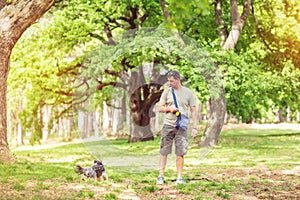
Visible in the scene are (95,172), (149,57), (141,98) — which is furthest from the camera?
(141,98)

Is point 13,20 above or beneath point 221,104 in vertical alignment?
above

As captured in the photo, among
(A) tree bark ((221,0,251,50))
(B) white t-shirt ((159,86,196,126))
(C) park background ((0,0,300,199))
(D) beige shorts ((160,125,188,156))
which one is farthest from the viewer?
(A) tree bark ((221,0,251,50))

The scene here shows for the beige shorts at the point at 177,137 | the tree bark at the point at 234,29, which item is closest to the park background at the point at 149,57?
the tree bark at the point at 234,29

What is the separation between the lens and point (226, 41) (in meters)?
21.8

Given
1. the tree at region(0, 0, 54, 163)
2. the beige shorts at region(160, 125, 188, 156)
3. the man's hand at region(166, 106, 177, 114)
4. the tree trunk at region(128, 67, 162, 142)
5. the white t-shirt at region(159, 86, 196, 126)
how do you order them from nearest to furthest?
the man's hand at region(166, 106, 177, 114) → the white t-shirt at region(159, 86, 196, 126) → the beige shorts at region(160, 125, 188, 156) → the tree at region(0, 0, 54, 163) → the tree trunk at region(128, 67, 162, 142)

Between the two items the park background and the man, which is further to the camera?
the park background

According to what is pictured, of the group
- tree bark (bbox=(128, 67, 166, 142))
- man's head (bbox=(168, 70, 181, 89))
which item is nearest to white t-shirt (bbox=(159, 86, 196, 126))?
man's head (bbox=(168, 70, 181, 89))

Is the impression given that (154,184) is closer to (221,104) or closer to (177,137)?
(177,137)

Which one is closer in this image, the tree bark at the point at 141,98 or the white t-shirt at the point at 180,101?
the white t-shirt at the point at 180,101

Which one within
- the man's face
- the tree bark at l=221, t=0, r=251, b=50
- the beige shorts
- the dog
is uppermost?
the tree bark at l=221, t=0, r=251, b=50

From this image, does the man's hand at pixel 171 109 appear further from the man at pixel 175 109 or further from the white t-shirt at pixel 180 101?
the white t-shirt at pixel 180 101

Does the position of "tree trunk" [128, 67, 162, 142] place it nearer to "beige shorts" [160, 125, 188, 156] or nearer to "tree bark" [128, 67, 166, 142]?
"tree bark" [128, 67, 166, 142]

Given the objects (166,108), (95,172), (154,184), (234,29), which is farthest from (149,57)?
(166,108)

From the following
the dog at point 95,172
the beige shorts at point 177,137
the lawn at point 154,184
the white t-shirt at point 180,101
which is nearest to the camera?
the lawn at point 154,184
